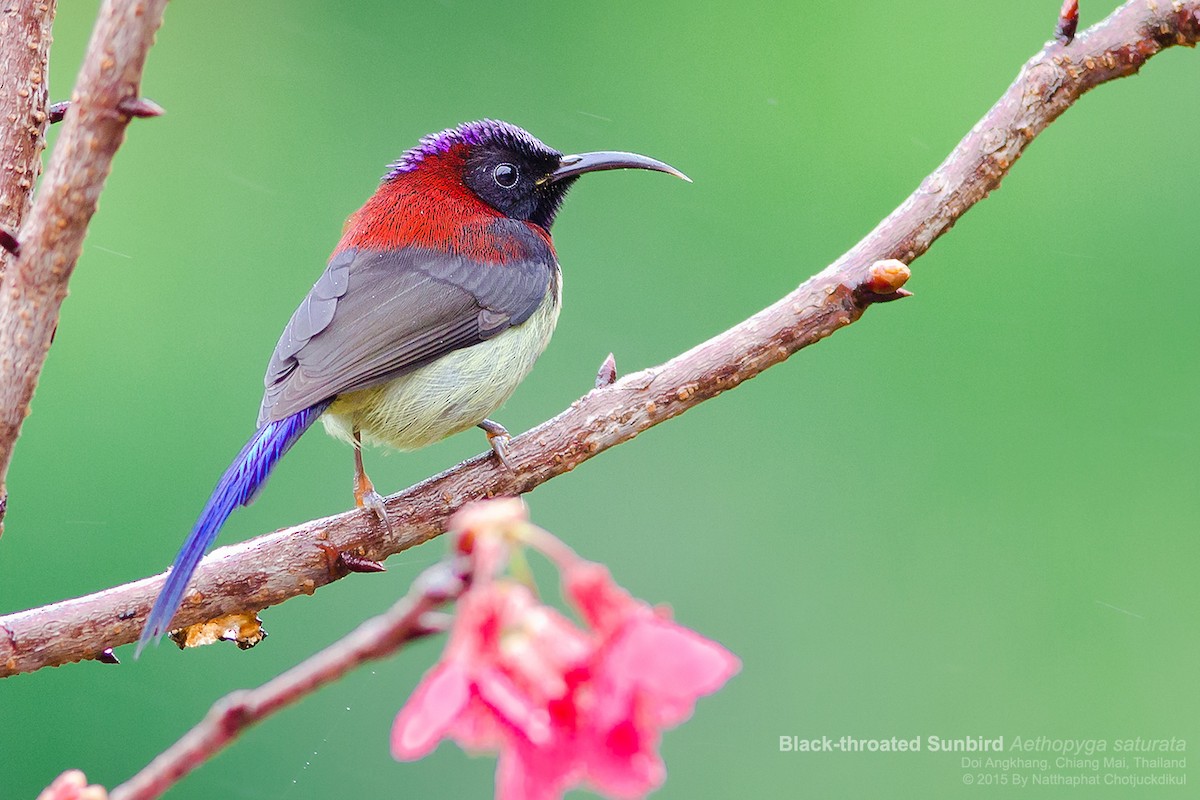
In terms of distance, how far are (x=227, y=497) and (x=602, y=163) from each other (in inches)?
70.8

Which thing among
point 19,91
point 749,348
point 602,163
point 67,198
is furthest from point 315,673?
point 602,163

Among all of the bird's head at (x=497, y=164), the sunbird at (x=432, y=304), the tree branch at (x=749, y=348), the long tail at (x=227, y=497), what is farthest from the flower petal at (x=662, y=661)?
the bird's head at (x=497, y=164)

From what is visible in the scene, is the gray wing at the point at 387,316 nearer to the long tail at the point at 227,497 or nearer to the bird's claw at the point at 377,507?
the long tail at the point at 227,497

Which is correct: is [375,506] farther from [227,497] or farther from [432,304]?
[432,304]

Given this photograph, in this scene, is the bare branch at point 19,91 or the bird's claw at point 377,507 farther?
the bird's claw at point 377,507

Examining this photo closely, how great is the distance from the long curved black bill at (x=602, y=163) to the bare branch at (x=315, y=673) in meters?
2.97

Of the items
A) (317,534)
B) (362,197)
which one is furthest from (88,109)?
(362,197)

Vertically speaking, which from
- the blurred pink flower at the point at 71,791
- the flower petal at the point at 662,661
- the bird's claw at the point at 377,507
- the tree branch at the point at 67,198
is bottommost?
the blurred pink flower at the point at 71,791

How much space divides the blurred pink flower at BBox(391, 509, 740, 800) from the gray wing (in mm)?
2262

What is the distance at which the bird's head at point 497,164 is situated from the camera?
151 inches

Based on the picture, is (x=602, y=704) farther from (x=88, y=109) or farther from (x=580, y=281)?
(x=580, y=281)

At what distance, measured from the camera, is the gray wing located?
3094 millimetres

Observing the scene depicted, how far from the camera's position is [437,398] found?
333 cm

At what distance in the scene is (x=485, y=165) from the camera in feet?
12.6
